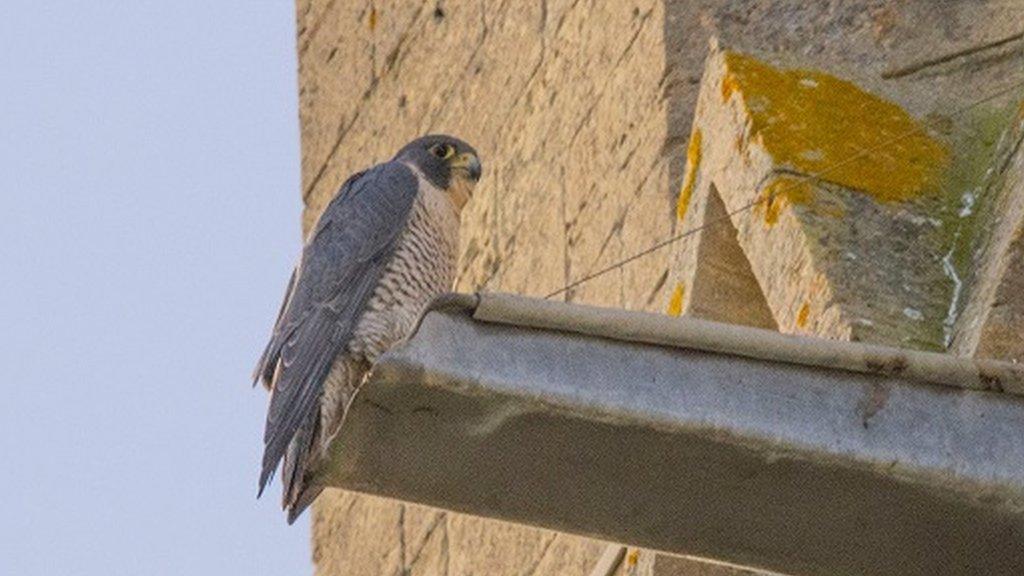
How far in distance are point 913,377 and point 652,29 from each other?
214 centimetres

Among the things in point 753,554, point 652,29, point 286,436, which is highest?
point 652,29

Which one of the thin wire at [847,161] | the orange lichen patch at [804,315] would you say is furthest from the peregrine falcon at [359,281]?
the orange lichen patch at [804,315]

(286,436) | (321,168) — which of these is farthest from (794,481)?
(321,168)

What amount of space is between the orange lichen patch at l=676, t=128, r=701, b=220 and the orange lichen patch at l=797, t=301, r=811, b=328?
22.8 inches

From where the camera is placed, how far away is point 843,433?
295cm

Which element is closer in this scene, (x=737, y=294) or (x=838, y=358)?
(x=838, y=358)

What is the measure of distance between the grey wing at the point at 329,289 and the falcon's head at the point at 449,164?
0.05m

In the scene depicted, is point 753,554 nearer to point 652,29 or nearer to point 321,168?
point 652,29

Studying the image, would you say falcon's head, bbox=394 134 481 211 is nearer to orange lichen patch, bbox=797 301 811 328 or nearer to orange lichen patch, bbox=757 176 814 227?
orange lichen patch, bbox=757 176 814 227

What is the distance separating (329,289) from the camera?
5418 millimetres

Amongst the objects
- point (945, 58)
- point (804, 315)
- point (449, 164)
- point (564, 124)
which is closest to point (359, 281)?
point (449, 164)

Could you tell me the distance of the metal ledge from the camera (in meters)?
2.93

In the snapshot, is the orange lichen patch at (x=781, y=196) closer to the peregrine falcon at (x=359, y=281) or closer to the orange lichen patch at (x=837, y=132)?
Result: the orange lichen patch at (x=837, y=132)

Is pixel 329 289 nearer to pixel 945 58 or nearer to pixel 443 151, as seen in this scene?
pixel 443 151
